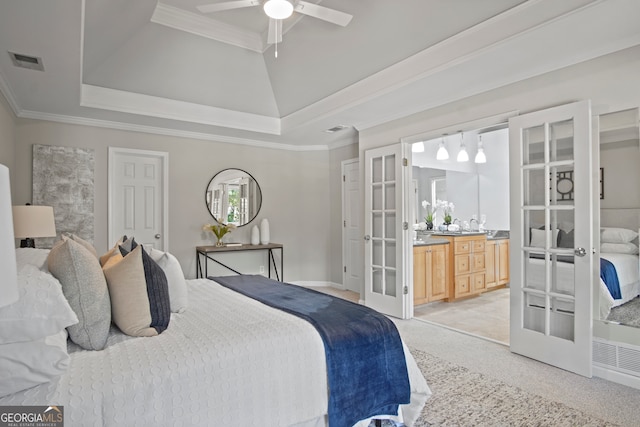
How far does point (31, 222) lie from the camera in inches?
112

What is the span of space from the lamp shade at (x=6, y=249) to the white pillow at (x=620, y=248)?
133 inches

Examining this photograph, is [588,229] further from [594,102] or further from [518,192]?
[594,102]

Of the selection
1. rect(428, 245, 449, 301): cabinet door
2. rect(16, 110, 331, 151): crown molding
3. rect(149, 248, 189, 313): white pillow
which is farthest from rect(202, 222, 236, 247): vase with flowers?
rect(149, 248, 189, 313): white pillow

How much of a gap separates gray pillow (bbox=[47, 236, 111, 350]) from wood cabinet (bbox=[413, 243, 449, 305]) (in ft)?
11.8

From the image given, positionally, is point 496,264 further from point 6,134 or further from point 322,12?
point 6,134

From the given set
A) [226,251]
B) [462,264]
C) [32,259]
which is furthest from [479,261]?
[32,259]

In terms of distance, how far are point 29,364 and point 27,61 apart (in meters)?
2.65

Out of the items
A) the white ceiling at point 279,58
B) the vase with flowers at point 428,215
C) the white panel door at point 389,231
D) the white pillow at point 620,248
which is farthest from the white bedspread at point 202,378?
the vase with flowers at point 428,215

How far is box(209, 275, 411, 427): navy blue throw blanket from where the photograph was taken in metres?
1.68

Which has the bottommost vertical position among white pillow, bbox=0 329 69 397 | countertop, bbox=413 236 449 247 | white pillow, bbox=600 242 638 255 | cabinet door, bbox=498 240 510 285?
cabinet door, bbox=498 240 510 285

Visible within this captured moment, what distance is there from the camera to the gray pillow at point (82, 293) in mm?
1471

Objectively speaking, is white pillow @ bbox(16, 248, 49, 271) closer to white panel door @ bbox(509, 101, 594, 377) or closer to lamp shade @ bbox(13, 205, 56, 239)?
lamp shade @ bbox(13, 205, 56, 239)

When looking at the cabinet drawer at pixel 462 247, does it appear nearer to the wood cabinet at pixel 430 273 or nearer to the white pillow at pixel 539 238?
the wood cabinet at pixel 430 273

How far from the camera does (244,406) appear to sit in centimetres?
145
